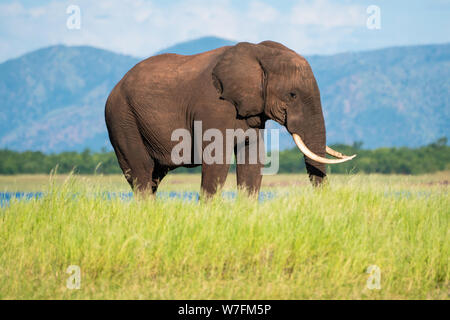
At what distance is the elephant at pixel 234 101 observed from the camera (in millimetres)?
8648

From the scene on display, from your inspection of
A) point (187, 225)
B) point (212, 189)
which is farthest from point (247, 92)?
point (187, 225)

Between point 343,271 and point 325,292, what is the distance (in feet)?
1.21

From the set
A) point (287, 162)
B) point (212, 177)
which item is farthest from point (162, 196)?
point (287, 162)

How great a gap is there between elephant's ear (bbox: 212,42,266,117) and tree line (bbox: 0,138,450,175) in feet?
92.8

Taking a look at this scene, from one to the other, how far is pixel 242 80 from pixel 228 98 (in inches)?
12.4

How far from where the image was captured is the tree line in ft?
122

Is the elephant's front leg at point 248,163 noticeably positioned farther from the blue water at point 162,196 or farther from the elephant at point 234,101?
the blue water at point 162,196

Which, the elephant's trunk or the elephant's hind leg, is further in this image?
the elephant's hind leg

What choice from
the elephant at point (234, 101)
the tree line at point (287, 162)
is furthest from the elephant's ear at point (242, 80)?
the tree line at point (287, 162)

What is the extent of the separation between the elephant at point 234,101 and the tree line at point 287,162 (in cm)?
2741

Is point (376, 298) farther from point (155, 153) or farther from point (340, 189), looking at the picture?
point (155, 153)

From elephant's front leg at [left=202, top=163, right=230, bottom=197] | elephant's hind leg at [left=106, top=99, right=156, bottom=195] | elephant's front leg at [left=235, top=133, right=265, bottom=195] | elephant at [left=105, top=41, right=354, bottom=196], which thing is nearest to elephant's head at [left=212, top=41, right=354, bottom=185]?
elephant at [left=105, top=41, right=354, bottom=196]

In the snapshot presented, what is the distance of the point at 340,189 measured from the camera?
8.64 meters

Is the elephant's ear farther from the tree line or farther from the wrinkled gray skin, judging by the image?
the tree line
